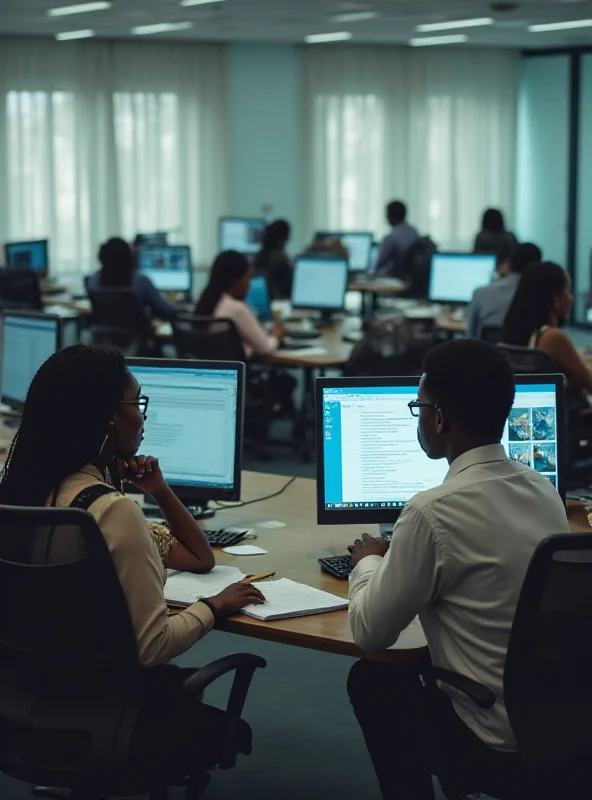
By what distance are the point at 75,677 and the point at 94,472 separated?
1.29 feet

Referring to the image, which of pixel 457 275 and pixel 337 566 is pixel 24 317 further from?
pixel 457 275

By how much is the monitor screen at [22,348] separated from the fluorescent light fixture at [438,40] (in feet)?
28.8

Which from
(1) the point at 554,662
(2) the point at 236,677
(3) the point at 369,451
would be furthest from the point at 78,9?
(1) the point at 554,662

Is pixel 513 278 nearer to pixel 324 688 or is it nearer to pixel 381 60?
pixel 324 688

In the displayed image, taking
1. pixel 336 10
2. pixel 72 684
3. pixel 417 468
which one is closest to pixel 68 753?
pixel 72 684

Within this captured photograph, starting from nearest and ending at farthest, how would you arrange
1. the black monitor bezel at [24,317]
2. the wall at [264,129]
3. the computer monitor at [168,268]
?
the black monitor bezel at [24,317] < the computer monitor at [168,268] < the wall at [264,129]

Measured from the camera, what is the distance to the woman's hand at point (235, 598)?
2588 millimetres

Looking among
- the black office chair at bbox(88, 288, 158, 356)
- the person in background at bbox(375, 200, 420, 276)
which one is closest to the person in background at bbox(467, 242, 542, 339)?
the black office chair at bbox(88, 288, 158, 356)

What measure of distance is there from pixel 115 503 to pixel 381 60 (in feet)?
39.0

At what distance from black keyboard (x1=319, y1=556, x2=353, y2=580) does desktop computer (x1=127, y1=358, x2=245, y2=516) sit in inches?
14.8

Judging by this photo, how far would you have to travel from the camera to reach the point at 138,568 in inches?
91.1

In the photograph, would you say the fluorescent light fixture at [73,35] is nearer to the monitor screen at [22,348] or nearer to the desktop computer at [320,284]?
the desktop computer at [320,284]

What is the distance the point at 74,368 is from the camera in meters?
2.40

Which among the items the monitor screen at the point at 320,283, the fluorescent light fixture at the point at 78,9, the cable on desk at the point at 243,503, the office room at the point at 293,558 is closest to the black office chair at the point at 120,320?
the office room at the point at 293,558
